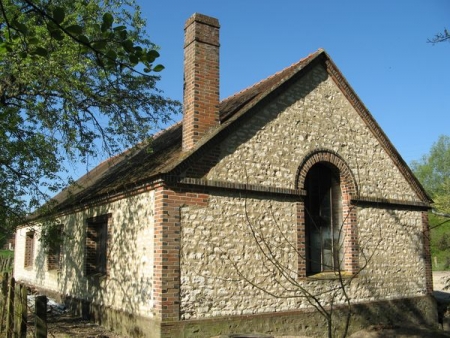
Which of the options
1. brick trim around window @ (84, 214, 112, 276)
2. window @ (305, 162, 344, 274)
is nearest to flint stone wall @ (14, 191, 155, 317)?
brick trim around window @ (84, 214, 112, 276)

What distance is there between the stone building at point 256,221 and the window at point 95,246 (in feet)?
0.13

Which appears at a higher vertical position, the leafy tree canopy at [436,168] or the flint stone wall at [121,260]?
Answer: the leafy tree canopy at [436,168]

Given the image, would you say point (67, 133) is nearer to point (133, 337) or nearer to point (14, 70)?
point (14, 70)

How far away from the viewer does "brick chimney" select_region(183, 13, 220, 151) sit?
33.2 feet

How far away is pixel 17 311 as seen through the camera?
5.93 metres

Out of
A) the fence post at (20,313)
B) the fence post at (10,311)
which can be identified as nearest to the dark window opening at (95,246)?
the fence post at (10,311)

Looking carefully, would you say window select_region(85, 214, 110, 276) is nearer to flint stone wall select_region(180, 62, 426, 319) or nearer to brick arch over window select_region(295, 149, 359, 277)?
flint stone wall select_region(180, 62, 426, 319)

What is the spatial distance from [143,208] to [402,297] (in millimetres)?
7972

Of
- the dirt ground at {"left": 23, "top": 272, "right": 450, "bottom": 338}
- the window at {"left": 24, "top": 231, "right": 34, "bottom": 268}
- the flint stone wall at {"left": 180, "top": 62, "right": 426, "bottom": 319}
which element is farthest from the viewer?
the window at {"left": 24, "top": 231, "right": 34, "bottom": 268}

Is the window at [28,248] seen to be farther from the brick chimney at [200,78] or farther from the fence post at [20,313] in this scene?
the fence post at [20,313]

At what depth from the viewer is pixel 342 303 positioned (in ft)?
37.2

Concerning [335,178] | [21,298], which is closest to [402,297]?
[335,178]

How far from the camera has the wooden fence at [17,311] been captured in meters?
5.29

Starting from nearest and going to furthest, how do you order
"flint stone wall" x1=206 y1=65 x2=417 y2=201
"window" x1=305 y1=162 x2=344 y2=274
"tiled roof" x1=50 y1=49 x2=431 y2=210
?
"tiled roof" x1=50 y1=49 x2=431 y2=210 → "flint stone wall" x1=206 y1=65 x2=417 y2=201 → "window" x1=305 y1=162 x2=344 y2=274
